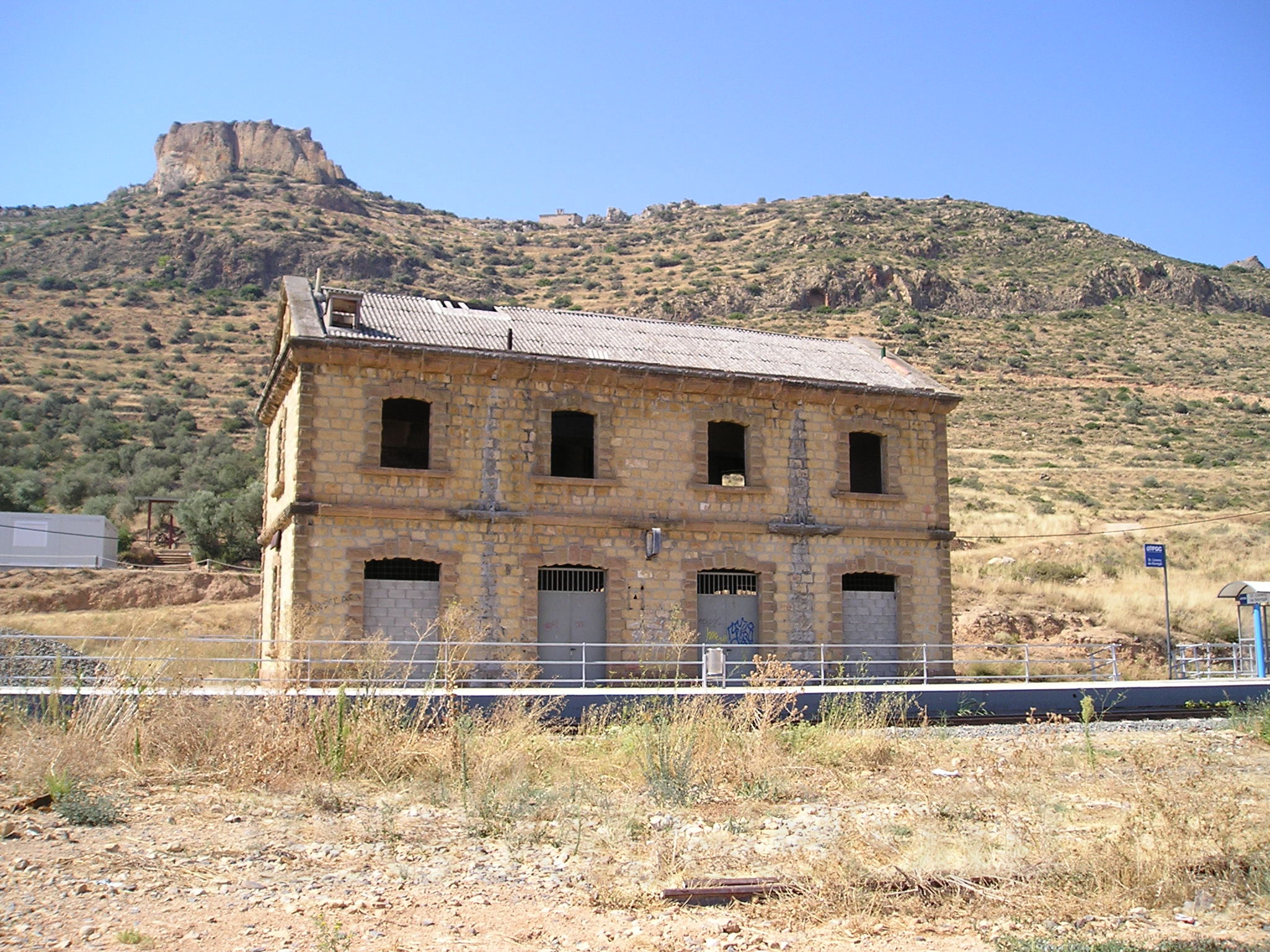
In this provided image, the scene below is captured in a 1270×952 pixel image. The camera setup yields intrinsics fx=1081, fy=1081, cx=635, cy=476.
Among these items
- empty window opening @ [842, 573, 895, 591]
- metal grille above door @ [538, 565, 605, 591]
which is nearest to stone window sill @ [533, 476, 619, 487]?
metal grille above door @ [538, 565, 605, 591]

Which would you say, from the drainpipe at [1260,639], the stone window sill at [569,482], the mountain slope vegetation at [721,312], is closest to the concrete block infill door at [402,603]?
the stone window sill at [569,482]

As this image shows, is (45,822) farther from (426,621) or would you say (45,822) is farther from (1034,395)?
(1034,395)

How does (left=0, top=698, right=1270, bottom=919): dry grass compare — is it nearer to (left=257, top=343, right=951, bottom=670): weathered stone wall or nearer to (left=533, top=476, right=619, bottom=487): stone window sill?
(left=257, top=343, right=951, bottom=670): weathered stone wall

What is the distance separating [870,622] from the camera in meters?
21.6

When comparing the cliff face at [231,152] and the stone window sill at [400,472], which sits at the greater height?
the cliff face at [231,152]

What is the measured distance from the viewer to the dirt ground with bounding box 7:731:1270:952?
666 centimetres

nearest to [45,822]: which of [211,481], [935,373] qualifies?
[211,481]

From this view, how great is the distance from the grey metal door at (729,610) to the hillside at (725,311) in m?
20.9

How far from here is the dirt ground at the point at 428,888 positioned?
6656 millimetres

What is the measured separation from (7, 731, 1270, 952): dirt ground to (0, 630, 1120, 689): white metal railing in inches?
82.9

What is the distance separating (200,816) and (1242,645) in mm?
21608

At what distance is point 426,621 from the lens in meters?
18.4

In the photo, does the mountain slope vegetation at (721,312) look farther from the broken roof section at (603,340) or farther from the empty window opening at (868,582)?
the empty window opening at (868,582)

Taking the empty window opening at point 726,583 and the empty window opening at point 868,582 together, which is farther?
the empty window opening at point 868,582
